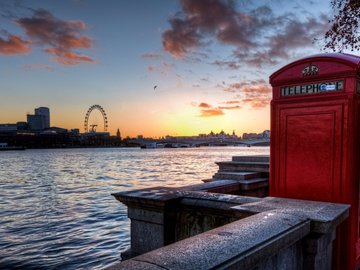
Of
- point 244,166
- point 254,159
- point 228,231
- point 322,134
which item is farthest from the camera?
point 254,159

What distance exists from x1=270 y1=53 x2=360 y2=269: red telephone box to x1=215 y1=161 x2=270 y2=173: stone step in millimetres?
3104

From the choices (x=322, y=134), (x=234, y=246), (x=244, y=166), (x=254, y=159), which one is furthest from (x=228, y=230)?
(x=254, y=159)

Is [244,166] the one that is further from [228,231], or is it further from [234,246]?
[234,246]

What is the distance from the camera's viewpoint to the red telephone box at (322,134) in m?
3.37

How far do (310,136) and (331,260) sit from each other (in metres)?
1.36

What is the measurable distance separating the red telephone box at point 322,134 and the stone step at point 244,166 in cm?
310

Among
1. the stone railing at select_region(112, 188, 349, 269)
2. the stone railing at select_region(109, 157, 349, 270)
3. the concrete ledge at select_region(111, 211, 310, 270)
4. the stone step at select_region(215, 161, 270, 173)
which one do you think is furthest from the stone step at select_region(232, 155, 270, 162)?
the concrete ledge at select_region(111, 211, 310, 270)

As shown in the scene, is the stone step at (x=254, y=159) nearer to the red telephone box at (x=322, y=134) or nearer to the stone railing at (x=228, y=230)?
the stone railing at (x=228, y=230)

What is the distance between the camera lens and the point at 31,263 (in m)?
8.07

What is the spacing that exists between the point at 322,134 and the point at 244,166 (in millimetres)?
3935

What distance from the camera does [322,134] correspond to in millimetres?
3492

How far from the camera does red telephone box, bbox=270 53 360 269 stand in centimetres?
337

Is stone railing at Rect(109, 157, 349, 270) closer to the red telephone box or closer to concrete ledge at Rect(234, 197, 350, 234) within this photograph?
concrete ledge at Rect(234, 197, 350, 234)

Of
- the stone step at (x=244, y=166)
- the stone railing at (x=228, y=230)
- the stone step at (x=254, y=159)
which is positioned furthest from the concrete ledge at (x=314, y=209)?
the stone step at (x=254, y=159)
